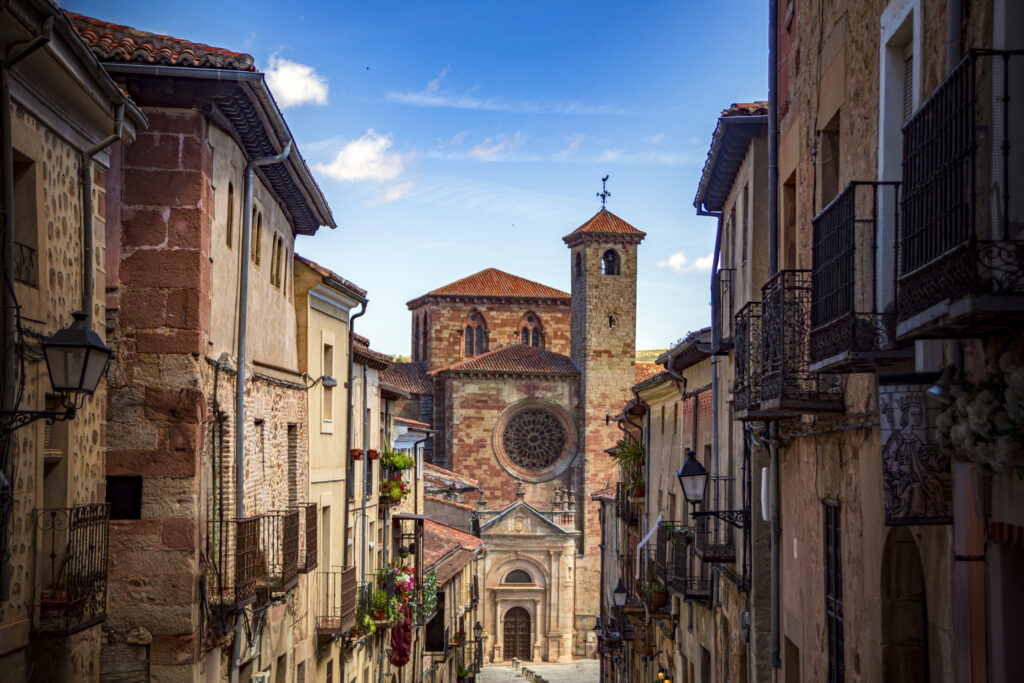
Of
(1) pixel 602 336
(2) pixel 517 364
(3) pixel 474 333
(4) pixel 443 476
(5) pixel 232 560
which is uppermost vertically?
(3) pixel 474 333

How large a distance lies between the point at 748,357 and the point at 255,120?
5.84m

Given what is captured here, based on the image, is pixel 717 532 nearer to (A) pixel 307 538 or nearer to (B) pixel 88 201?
(A) pixel 307 538

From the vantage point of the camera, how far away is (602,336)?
202ft

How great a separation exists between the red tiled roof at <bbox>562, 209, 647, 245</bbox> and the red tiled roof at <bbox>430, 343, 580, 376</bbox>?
19.7 ft

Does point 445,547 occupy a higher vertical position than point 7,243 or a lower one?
lower

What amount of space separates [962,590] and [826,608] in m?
3.80

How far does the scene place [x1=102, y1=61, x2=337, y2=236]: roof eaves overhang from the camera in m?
12.2

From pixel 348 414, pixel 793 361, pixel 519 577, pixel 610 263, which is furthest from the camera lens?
→ pixel 610 263

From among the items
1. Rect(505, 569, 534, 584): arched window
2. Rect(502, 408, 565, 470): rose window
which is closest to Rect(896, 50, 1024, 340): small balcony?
Rect(505, 569, 534, 584): arched window

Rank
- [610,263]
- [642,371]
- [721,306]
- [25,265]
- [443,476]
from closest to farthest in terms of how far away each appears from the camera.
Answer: [25,265] → [721,306] → [443,476] → [610,263] → [642,371]

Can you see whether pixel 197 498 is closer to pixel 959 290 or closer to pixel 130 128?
pixel 130 128

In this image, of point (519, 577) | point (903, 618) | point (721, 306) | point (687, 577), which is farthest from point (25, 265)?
point (519, 577)

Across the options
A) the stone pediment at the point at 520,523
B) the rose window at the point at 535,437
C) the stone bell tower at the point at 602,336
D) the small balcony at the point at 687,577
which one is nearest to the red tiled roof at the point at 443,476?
the stone pediment at the point at 520,523

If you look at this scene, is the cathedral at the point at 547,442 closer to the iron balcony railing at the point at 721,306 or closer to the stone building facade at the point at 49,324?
the iron balcony railing at the point at 721,306
